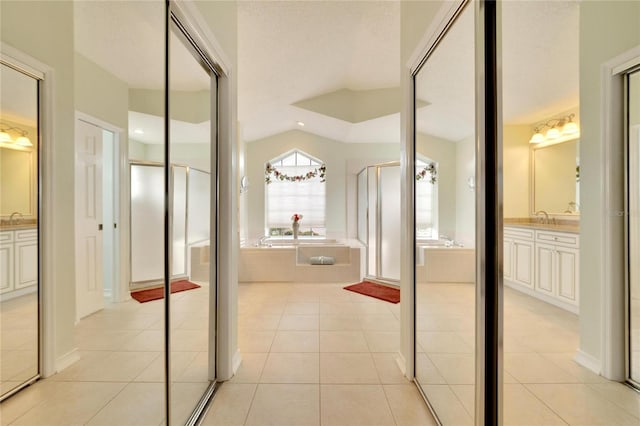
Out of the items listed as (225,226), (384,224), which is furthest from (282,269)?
(225,226)

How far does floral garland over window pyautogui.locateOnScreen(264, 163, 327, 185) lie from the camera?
6.39 m

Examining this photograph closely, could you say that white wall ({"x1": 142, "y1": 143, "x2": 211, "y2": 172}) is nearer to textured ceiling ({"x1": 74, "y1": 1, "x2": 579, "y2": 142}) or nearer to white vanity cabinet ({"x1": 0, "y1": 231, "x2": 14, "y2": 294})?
textured ceiling ({"x1": 74, "y1": 1, "x2": 579, "y2": 142})

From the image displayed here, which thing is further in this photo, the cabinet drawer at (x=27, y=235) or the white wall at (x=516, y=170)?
the white wall at (x=516, y=170)

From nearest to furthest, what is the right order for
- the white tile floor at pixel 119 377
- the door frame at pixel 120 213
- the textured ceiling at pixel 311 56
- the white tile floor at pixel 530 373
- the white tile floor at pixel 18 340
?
the white tile floor at pixel 18 340
the white tile floor at pixel 119 377
the white tile floor at pixel 530 373
the door frame at pixel 120 213
the textured ceiling at pixel 311 56

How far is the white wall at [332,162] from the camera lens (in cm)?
633

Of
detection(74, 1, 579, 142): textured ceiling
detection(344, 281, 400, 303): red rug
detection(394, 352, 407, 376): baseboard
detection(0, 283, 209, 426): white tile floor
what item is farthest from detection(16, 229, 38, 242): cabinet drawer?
detection(344, 281, 400, 303): red rug

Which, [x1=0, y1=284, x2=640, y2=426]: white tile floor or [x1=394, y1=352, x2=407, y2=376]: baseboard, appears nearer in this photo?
[x1=0, y1=284, x2=640, y2=426]: white tile floor

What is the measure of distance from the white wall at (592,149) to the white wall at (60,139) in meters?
1.18

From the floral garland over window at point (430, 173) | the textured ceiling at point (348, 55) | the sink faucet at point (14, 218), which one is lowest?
the sink faucet at point (14, 218)

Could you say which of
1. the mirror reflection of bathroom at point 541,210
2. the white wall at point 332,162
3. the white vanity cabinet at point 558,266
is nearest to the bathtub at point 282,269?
the white wall at point 332,162

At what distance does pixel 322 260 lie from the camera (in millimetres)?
4840

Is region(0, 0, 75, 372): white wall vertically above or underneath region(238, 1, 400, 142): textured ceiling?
underneath

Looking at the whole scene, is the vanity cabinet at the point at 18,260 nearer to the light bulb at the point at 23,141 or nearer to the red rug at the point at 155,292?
the light bulb at the point at 23,141

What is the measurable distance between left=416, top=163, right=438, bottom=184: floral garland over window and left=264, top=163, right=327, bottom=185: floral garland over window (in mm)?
4476
